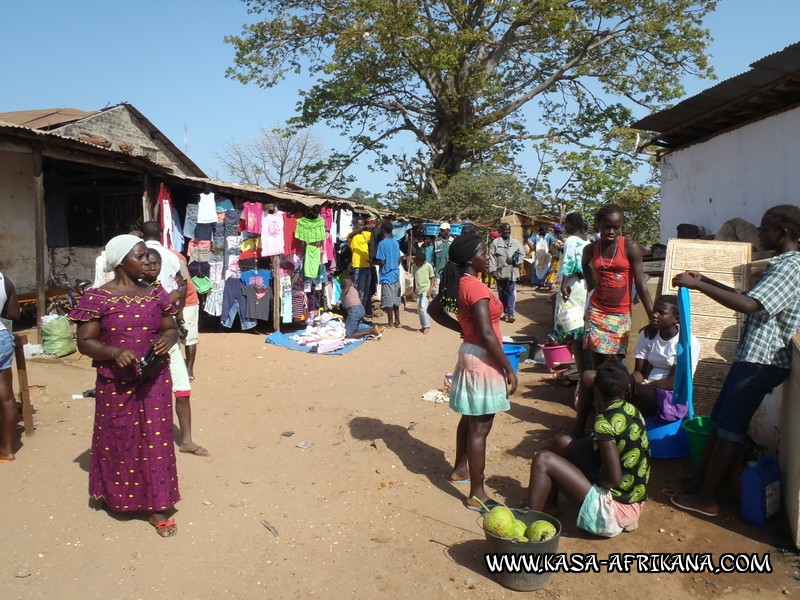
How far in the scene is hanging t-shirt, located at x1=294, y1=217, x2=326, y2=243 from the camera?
33.5 ft

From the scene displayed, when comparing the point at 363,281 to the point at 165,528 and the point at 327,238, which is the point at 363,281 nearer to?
the point at 327,238

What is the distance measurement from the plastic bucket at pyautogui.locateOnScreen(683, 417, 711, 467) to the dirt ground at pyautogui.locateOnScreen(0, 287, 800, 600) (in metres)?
0.23

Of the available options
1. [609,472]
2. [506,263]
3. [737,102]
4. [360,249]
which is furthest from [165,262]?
[506,263]

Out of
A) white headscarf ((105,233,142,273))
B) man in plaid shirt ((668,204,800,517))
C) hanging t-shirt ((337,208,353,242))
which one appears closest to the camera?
man in plaid shirt ((668,204,800,517))

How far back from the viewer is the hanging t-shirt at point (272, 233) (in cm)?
977

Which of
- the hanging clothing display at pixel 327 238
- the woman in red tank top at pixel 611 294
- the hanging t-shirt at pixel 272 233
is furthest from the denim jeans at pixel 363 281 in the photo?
the woman in red tank top at pixel 611 294

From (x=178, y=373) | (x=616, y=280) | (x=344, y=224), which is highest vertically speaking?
(x=344, y=224)

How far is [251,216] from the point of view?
31.8 ft

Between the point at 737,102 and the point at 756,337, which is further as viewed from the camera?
the point at 737,102

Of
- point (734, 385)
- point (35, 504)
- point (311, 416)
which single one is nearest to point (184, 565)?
point (35, 504)

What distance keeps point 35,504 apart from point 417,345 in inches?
254

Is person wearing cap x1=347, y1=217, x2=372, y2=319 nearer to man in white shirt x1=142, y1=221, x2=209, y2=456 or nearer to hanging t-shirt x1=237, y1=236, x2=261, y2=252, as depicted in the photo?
hanging t-shirt x1=237, y1=236, x2=261, y2=252

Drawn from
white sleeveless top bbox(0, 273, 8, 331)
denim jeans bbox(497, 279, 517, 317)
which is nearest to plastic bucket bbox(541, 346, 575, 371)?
denim jeans bbox(497, 279, 517, 317)

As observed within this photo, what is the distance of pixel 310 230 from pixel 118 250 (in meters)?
6.80
